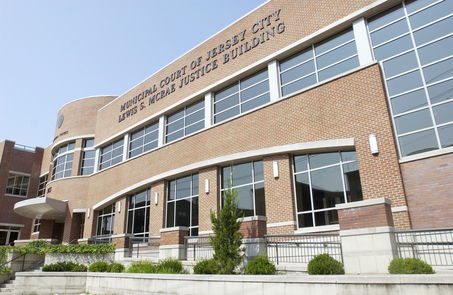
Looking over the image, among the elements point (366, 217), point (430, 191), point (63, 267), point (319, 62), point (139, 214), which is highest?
point (319, 62)

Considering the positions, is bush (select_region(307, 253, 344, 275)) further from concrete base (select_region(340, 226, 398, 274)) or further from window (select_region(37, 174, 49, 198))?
window (select_region(37, 174, 49, 198))

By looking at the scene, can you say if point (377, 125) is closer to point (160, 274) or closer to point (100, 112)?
point (160, 274)

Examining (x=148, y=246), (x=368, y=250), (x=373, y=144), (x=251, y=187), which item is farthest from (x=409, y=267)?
(x=148, y=246)

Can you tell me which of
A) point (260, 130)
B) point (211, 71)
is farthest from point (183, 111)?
point (260, 130)

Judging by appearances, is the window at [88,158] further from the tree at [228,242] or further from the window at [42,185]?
the tree at [228,242]

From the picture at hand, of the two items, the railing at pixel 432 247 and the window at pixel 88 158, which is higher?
the window at pixel 88 158

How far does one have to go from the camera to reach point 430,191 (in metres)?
11.8

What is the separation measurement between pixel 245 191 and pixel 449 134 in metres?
9.04

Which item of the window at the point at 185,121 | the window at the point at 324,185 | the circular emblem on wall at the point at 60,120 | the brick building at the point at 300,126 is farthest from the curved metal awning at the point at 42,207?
the window at the point at 324,185

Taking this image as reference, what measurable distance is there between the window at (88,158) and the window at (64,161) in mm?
1357

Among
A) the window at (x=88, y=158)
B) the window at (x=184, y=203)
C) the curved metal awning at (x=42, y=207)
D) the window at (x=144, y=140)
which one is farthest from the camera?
the window at (x=88, y=158)

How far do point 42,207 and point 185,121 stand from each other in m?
15.6

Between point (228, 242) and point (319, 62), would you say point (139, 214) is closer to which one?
point (228, 242)

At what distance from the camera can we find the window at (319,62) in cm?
1538
